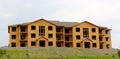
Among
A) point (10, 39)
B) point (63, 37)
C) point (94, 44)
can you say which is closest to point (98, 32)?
point (94, 44)

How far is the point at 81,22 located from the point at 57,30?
6481 millimetres

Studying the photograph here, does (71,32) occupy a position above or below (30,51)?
above

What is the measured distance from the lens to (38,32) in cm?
8481

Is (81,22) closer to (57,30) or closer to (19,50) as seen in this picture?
(57,30)

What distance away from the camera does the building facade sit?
8475cm

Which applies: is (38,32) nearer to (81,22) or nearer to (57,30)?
(57,30)

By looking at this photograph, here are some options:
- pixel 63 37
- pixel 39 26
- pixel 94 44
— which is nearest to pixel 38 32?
pixel 39 26

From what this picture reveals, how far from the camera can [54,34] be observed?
→ 8650cm

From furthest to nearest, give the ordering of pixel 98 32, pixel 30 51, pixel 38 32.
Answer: pixel 98 32 < pixel 38 32 < pixel 30 51

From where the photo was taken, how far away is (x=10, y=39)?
87.5 metres

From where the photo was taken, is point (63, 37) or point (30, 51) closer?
point (30, 51)

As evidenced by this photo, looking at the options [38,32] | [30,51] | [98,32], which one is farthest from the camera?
[98,32]

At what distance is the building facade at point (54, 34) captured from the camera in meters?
84.8

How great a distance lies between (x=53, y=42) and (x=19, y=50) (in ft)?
59.7
